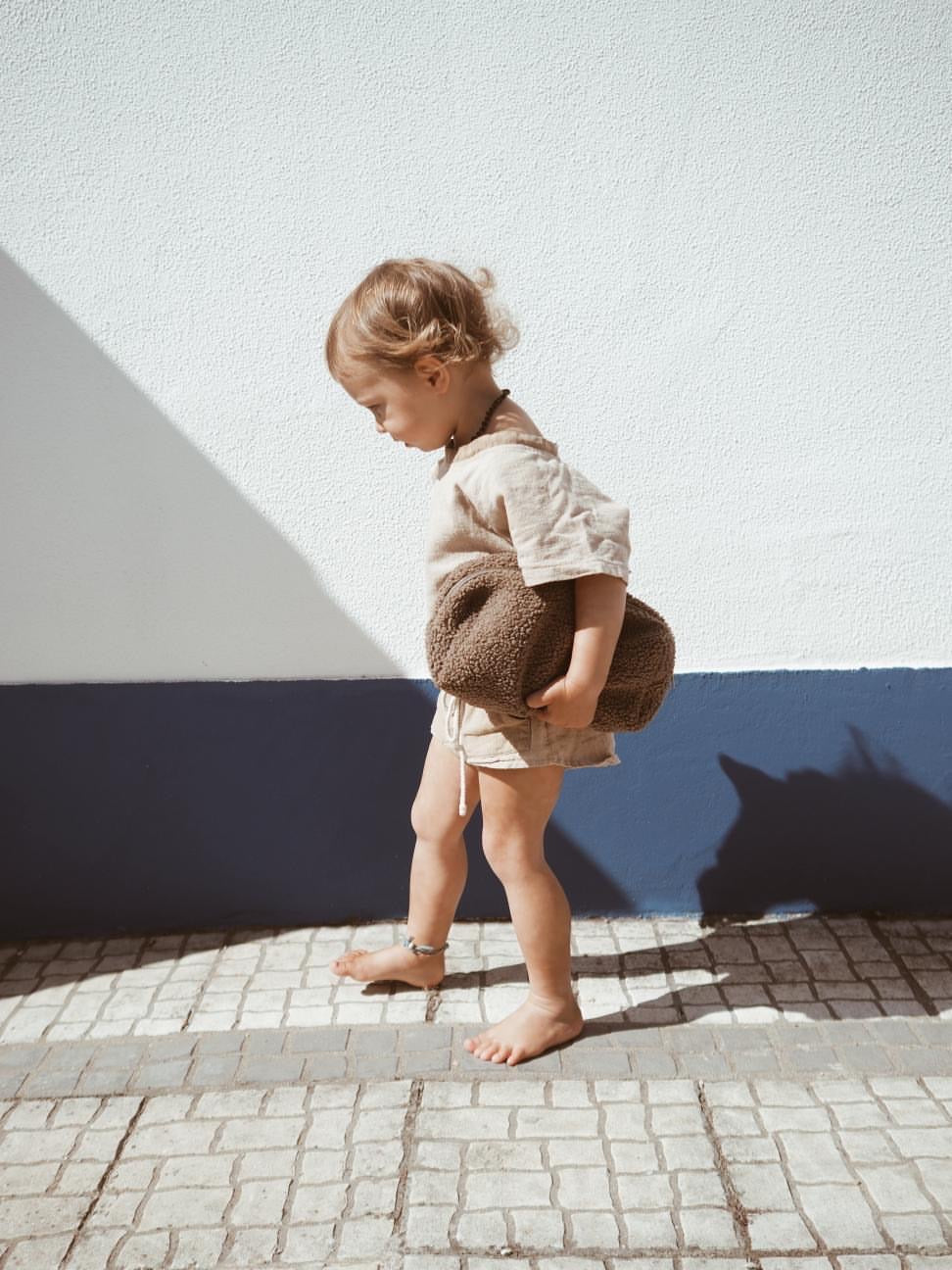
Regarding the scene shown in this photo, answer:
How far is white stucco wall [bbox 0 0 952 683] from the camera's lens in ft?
10.2

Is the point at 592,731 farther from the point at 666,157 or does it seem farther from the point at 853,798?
the point at 666,157

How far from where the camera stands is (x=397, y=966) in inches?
120

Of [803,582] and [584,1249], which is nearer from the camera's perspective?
[584,1249]

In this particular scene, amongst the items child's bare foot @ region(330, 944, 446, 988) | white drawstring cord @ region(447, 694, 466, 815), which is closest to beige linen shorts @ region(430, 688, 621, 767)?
white drawstring cord @ region(447, 694, 466, 815)

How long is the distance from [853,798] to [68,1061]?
2311mm

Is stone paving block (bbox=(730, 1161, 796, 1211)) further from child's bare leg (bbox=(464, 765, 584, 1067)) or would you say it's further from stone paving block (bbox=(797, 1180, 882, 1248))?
child's bare leg (bbox=(464, 765, 584, 1067))

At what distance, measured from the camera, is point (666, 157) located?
3.15 metres

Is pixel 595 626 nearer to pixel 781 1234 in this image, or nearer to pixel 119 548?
pixel 781 1234

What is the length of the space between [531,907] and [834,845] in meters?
1.21

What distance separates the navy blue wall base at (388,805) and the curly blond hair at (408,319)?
123 cm

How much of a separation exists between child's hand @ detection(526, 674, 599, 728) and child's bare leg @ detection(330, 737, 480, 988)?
51 cm

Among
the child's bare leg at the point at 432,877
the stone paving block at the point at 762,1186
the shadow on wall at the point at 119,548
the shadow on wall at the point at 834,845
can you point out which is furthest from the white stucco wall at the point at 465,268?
the stone paving block at the point at 762,1186

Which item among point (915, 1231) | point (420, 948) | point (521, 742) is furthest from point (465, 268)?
point (915, 1231)

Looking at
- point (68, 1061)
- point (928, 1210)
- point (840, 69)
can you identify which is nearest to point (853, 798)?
point (928, 1210)
